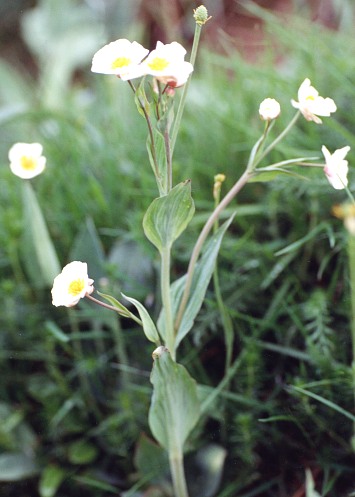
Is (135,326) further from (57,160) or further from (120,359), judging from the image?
(57,160)

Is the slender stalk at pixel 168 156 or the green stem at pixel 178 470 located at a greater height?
the slender stalk at pixel 168 156

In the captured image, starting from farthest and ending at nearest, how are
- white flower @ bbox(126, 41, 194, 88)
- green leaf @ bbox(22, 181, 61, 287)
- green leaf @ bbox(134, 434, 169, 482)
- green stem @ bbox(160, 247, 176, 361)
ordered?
1. green leaf @ bbox(22, 181, 61, 287)
2. green leaf @ bbox(134, 434, 169, 482)
3. green stem @ bbox(160, 247, 176, 361)
4. white flower @ bbox(126, 41, 194, 88)

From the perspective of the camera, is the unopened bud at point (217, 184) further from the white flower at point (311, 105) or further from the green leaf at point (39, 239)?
the green leaf at point (39, 239)

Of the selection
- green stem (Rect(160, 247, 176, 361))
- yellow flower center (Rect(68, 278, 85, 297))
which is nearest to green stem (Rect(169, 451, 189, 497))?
green stem (Rect(160, 247, 176, 361))

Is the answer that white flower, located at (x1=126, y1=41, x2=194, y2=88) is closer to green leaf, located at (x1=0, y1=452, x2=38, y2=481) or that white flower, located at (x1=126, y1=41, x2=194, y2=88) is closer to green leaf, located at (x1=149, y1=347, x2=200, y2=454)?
green leaf, located at (x1=149, y1=347, x2=200, y2=454)

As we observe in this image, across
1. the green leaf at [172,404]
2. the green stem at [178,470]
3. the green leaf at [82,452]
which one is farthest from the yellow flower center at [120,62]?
the green leaf at [82,452]

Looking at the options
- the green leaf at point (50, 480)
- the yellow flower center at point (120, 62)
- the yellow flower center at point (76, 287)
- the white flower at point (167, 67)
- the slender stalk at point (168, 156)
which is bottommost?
the green leaf at point (50, 480)
